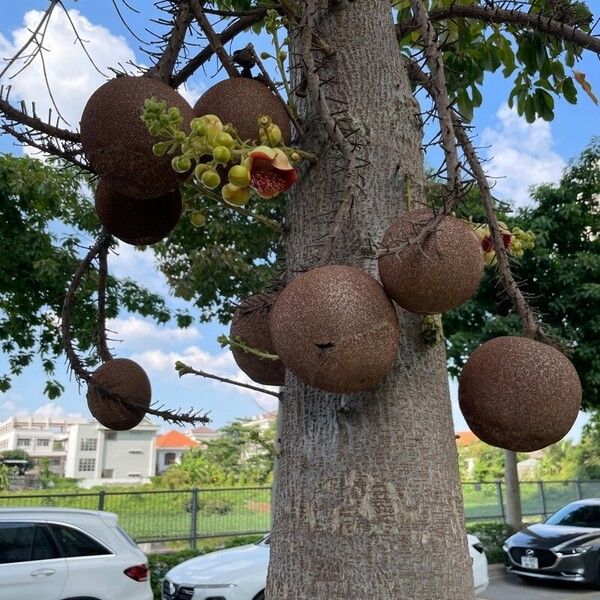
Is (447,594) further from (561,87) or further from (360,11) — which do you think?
(561,87)

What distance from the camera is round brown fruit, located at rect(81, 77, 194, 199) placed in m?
1.27

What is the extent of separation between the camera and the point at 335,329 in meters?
1.04

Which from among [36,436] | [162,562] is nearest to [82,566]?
[162,562]

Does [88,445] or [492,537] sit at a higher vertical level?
[88,445]

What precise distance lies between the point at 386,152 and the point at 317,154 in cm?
15

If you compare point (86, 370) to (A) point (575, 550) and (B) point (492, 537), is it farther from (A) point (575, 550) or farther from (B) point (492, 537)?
(B) point (492, 537)

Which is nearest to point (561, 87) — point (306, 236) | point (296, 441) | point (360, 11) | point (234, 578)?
point (360, 11)

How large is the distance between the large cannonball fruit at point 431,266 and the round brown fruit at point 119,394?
3.26 ft

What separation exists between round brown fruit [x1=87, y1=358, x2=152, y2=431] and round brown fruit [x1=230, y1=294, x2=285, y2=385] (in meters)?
0.37

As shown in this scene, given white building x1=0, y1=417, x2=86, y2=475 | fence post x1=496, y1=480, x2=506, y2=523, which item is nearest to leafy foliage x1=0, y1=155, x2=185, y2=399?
fence post x1=496, y1=480, x2=506, y2=523

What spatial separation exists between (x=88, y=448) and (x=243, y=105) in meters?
57.1

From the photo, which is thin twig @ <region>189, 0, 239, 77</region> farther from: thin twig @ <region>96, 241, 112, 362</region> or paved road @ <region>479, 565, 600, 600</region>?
paved road @ <region>479, 565, 600, 600</region>

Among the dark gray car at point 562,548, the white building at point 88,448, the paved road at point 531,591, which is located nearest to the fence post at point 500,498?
the paved road at point 531,591

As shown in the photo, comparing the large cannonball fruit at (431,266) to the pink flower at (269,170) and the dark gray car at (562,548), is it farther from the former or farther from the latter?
the dark gray car at (562,548)
